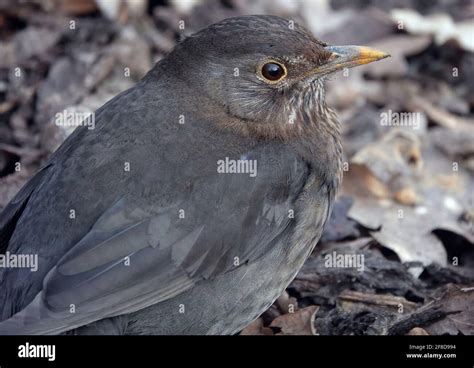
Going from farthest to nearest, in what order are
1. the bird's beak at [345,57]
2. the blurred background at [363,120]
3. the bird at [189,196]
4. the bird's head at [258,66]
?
1. the blurred background at [363,120]
2. the bird's beak at [345,57]
3. the bird's head at [258,66]
4. the bird at [189,196]

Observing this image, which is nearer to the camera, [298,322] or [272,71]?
[272,71]

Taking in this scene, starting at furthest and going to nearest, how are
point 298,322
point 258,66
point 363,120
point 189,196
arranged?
1. point 363,120
2. point 298,322
3. point 258,66
4. point 189,196

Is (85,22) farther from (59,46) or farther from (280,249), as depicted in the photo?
(280,249)

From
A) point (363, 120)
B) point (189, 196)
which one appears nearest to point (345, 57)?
point (189, 196)

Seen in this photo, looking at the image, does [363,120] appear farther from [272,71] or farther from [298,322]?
[298,322]

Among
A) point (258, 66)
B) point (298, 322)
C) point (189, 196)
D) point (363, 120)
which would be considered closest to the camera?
point (189, 196)

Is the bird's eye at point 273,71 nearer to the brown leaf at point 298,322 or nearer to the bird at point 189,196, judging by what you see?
the bird at point 189,196

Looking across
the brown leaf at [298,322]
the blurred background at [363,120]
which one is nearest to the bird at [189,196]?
the brown leaf at [298,322]

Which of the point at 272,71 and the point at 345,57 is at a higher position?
the point at 345,57
